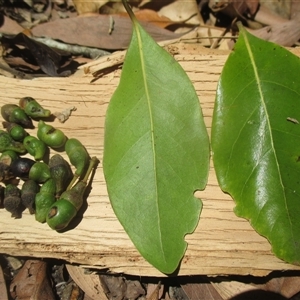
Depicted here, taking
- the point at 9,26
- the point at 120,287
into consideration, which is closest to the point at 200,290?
the point at 120,287

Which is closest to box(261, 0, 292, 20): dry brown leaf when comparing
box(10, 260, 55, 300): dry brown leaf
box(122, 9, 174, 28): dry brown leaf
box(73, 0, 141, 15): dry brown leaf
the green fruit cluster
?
box(122, 9, 174, 28): dry brown leaf

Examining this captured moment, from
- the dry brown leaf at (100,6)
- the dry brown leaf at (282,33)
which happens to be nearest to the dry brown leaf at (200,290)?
the dry brown leaf at (282,33)

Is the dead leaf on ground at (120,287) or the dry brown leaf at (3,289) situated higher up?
the dry brown leaf at (3,289)

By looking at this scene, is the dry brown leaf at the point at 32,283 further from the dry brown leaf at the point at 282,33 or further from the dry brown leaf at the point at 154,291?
the dry brown leaf at the point at 282,33

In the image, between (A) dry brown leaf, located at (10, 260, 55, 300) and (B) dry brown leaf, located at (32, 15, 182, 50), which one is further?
(B) dry brown leaf, located at (32, 15, 182, 50)

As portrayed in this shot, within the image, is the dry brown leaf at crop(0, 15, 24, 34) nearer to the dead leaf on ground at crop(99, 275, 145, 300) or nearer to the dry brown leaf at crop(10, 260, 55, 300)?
the dry brown leaf at crop(10, 260, 55, 300)

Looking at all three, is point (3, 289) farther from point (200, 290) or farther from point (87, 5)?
point (87, 5)

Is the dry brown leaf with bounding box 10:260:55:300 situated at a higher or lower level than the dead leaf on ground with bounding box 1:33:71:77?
lower
